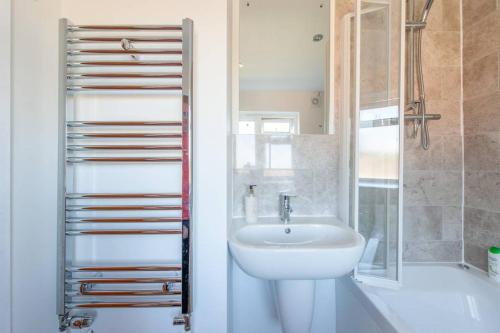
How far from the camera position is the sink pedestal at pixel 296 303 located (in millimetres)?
1073

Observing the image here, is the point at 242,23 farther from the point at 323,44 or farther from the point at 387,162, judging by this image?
the point at 387,162

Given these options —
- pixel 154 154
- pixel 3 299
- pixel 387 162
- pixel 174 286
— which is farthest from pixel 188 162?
pixel 387 162

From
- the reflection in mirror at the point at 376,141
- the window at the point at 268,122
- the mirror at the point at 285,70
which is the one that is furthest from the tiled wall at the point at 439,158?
the window at the point at 268,122

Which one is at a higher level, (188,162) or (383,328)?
(188,162)

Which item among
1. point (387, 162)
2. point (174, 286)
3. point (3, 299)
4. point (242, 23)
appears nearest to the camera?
point (3, 299)

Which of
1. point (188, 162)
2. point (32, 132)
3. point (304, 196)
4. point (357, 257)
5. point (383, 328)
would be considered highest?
point (32, 132)

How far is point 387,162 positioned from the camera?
1.14m

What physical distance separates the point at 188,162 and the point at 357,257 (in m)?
0.81

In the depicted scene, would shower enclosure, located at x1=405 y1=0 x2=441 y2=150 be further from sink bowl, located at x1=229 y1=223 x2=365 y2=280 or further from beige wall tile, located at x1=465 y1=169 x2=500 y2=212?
sink bowl, located at x1=229 y1=223 x2=365 y2=280

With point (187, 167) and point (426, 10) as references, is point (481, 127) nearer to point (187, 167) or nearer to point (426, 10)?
point (426, 10)

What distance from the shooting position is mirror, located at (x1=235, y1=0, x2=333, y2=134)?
138 cm

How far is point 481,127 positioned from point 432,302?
3.45 feet

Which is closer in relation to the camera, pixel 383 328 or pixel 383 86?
pixel 383 328

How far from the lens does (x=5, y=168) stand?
740 millimetres
